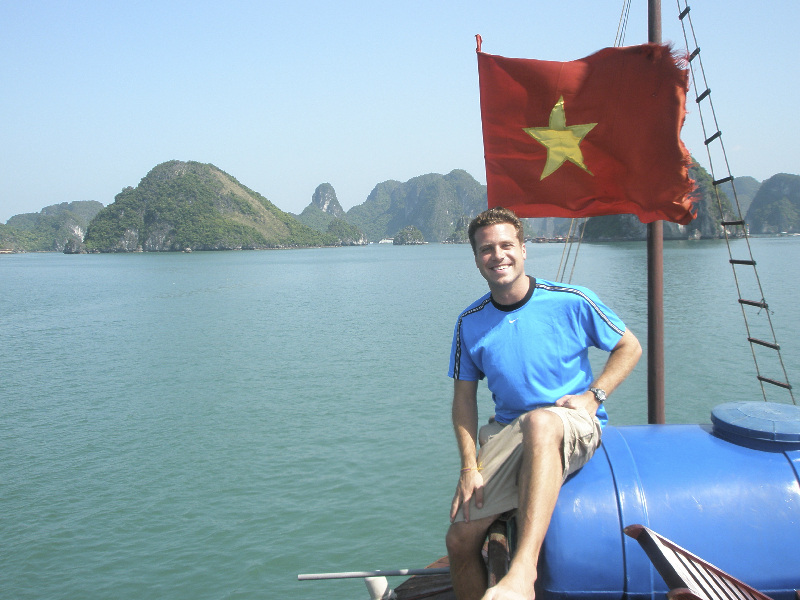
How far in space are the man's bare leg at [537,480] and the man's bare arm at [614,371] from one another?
34cm

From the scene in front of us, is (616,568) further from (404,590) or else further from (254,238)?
(254,238)

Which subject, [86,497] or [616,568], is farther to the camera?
[86,497]

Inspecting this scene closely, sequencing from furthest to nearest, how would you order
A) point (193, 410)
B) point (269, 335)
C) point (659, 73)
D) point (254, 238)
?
point (254, 238)
point (269, 335)
point (193, 410)
point (659, 73)

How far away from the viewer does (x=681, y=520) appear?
243 centimetres

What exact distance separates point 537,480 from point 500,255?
105 cm

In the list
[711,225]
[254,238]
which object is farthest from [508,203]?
[254,238]

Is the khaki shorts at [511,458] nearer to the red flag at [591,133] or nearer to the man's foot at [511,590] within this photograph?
the man's foot at [511,590]

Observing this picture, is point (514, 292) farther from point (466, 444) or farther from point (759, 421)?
point (759, 421)

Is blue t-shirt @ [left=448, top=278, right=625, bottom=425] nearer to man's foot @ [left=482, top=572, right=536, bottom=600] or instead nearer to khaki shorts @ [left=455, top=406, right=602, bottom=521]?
khaki shorts @ [left=455, top=406, right=602, bottom=521]

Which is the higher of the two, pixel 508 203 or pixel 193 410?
pixel 508 203

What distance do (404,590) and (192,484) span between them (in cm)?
508

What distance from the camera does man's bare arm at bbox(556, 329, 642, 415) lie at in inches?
108

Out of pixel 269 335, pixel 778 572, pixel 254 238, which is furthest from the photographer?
pixel 254 238

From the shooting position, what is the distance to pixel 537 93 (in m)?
4.84
